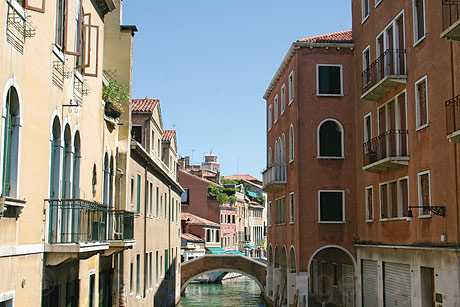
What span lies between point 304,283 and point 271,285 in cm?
1066

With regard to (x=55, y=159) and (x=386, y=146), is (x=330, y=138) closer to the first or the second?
(x=386, y=146)

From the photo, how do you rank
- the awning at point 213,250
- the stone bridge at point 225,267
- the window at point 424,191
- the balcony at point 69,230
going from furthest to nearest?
the awning at point 213,250, the stone bridge at point 225,267, the window at point 424,191, the balcony at point 69,230

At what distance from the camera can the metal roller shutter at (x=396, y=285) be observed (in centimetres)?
1877

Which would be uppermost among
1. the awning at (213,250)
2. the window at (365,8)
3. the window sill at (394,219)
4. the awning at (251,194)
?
the window at (365,8)

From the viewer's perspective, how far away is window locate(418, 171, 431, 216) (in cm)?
1712

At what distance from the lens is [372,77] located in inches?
853

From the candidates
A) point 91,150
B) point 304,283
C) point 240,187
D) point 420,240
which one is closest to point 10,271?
point 91,150

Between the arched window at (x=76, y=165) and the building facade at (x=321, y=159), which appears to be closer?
the arched window at (x=76, y=165)

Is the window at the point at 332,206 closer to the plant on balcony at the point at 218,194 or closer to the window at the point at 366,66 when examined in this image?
the window at the point at 366,66

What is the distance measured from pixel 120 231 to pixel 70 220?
19.2 ft

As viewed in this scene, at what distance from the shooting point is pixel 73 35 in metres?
13.2

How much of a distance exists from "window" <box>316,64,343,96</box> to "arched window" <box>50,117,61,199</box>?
1546 cm

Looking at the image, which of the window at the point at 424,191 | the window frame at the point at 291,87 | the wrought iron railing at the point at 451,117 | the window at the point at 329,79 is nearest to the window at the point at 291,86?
the window frame at the point at 291,87

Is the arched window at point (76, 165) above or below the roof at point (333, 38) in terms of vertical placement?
below
